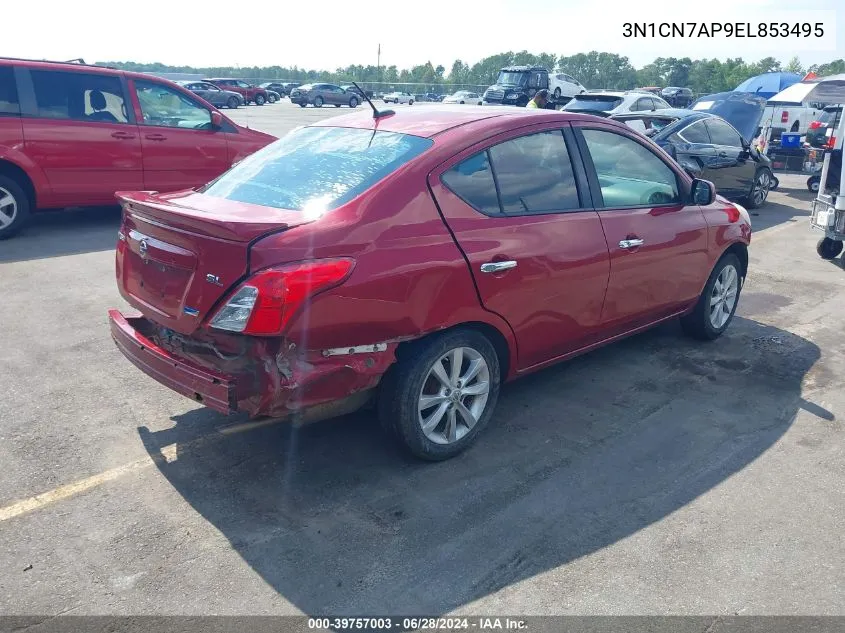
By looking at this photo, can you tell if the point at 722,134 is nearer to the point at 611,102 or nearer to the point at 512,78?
the point at 611,102

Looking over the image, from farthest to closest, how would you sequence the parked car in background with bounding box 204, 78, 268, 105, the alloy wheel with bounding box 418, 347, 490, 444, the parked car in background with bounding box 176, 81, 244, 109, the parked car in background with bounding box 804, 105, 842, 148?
the parked car in background with bounding box 204, 78, 268, 105, the parked car in background with bounding box 176, 81, 244, 109, the parked car in background with bounding box 804, 105, 842, 148, the alloy wheel with bounding box 418, 347, 490, 444

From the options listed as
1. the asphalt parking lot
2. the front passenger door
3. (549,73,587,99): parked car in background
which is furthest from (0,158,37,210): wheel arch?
(549,73,587,99): parked car in background

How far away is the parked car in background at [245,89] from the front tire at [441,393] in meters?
47.3

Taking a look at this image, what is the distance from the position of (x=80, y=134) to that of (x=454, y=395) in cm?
661

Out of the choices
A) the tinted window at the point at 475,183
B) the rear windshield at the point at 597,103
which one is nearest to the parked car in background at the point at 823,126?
the rear windshield at the point at 597,103

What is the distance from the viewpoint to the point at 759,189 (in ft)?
42.0

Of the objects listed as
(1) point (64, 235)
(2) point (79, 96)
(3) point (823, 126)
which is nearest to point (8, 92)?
(2) point (79, 96)

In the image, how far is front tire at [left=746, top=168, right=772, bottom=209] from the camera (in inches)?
496

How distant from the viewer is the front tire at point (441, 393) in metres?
3.74

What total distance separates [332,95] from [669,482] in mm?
48870

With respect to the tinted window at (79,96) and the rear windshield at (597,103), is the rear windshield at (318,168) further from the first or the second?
the rear windshield at (597,103)

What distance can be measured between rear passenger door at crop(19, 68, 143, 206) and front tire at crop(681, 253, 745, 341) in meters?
6.58

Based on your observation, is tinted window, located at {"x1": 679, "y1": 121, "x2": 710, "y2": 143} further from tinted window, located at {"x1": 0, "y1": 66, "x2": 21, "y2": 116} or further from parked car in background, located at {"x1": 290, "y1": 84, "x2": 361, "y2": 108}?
parked car in background, located at {"x1": 290, "y1": 84, "x2": 361, "y2": 108}

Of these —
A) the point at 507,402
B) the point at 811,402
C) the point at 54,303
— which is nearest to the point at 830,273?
the point at 811,402
